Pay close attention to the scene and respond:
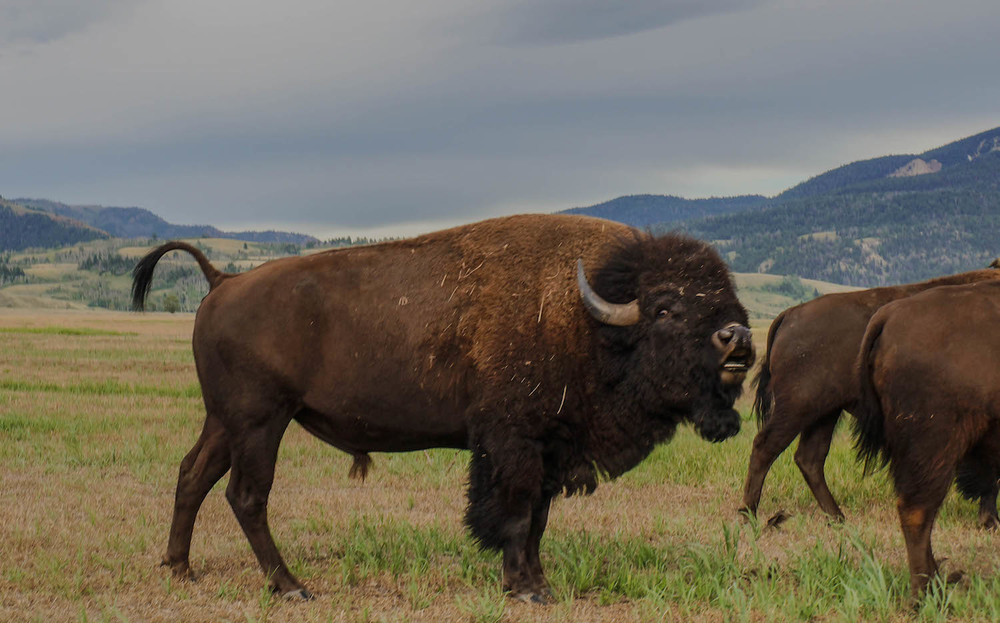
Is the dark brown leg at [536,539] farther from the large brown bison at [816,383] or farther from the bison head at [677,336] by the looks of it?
the large brown bison at [816,383]

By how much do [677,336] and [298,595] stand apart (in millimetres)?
2748

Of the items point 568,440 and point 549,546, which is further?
point 549,546

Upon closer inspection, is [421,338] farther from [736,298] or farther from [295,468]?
[295,468]

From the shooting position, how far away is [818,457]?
320 inches

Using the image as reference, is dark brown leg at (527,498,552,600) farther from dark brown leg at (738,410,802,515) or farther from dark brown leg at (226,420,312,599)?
dark brown leg at (738,410,802,515)

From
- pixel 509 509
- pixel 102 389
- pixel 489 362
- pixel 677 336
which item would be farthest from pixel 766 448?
pixel 102 389

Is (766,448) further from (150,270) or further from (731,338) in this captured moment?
(150,270)

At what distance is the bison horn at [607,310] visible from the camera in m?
5.60

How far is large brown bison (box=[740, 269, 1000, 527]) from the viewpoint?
785 cm

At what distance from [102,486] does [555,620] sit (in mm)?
5629

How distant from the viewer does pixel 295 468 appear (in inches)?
408

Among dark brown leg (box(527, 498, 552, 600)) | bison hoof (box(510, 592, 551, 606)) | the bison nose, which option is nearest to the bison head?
the bison nose

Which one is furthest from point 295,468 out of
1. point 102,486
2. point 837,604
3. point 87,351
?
point 87,351

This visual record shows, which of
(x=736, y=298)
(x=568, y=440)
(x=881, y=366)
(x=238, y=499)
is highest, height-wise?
(x=736, y=298)
